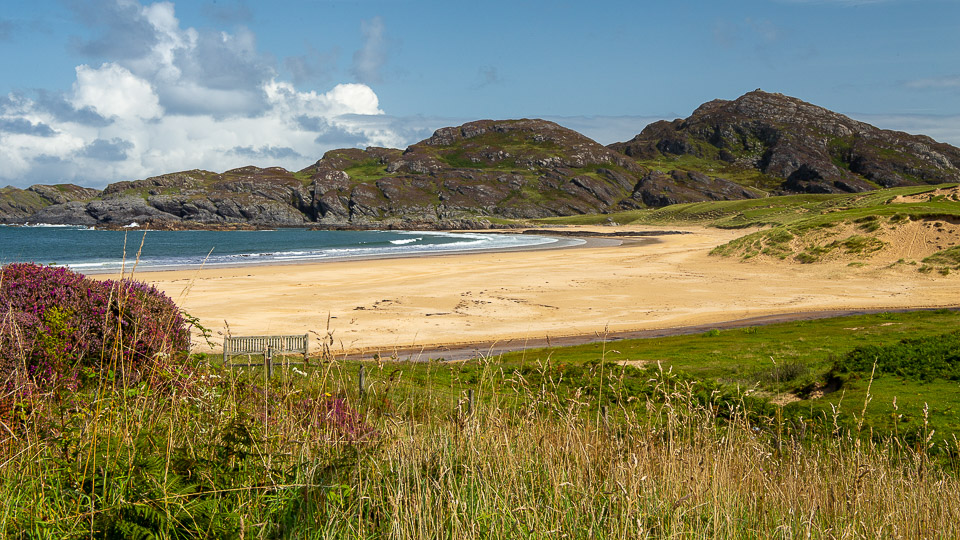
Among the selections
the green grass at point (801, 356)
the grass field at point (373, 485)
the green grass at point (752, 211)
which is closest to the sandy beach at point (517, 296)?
the green grass at point (801, 356)

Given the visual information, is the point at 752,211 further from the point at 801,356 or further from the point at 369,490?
the point at 369,490

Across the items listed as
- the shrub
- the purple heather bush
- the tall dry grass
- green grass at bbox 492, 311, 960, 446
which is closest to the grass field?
the tall dry grass

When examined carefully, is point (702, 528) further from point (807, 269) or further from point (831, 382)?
point (807, 269)

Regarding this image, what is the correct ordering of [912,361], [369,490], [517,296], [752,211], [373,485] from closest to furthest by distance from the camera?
[373,485] < [369,490] < [912,361] < [517,296] < [752,211]

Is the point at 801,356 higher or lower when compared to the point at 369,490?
lower

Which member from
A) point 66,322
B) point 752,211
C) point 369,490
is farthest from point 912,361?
point 752,211

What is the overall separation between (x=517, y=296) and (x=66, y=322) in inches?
1216

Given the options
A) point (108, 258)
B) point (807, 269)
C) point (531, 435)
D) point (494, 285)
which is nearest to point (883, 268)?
point (807, 269)

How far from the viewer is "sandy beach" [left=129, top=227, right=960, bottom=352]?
89.7 ft

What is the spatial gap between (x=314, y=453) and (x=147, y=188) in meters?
220

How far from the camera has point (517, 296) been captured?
122ft

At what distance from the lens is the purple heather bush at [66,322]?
6332mm

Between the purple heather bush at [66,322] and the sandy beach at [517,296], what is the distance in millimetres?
11177

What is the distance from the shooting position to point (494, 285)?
42344mm
